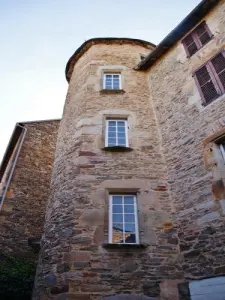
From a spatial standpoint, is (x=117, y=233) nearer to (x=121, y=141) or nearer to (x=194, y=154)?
(x=194, y=154)

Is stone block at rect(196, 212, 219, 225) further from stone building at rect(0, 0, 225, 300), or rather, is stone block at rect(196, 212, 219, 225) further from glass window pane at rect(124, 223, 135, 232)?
glass window pane at rect(124, 223, 135, 232)

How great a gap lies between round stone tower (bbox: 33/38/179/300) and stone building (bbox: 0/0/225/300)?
0.09 feet

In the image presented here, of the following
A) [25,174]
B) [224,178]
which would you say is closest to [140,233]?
[224,178]

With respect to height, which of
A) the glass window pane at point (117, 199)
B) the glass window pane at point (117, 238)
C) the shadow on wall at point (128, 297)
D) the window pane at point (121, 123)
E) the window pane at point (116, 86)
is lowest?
the shadow on wall at point (128, 297)

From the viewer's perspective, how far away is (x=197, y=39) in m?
9.71

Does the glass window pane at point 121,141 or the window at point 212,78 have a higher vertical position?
the window at point 212,78

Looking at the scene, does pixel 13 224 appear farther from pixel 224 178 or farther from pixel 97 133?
pixel 224 178

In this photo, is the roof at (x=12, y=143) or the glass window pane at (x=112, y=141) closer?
the glass window pane at (x=112, y=141)

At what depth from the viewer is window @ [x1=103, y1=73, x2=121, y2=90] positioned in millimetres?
10905

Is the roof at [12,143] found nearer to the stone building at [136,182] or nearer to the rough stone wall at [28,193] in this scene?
the rough stone wall at [28,193]

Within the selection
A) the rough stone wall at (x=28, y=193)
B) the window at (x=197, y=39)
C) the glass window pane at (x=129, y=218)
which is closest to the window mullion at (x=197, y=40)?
the window at (x=197, y=39)

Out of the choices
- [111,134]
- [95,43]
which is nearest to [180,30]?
[95,43]

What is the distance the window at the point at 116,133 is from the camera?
877 centimetres

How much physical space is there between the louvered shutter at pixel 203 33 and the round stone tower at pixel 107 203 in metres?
2.71
